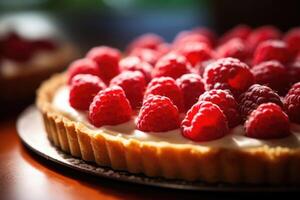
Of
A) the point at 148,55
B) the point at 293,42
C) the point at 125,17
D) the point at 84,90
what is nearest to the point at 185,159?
the point at 84,90

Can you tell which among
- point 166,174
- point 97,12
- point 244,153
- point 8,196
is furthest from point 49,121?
point 97,12

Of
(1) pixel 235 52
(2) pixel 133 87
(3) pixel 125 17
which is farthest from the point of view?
(3) pixel 125 17

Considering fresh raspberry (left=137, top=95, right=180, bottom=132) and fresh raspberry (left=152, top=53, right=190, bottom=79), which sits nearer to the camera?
fresh raspberry (left=137, top=95, right=180, bottom=132)

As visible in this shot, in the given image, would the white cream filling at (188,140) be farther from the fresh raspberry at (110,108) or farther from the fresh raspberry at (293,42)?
the fresh raspberry at (293,42)

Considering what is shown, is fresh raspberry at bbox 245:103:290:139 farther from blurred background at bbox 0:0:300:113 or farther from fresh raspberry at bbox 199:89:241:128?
blurred background at bbox 0:0:300:113

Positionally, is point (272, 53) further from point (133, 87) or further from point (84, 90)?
point (84, 90)

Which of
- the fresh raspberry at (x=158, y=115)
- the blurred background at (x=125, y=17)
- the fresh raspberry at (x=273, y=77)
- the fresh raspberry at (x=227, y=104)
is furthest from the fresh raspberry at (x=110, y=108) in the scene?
the blurred background at (x=125, y=17)

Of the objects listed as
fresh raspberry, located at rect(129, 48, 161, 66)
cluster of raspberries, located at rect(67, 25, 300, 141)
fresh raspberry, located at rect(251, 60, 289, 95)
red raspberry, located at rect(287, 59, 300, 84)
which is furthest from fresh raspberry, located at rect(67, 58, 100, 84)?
red raspberry, located at rect(287, 59, 300, 84)
